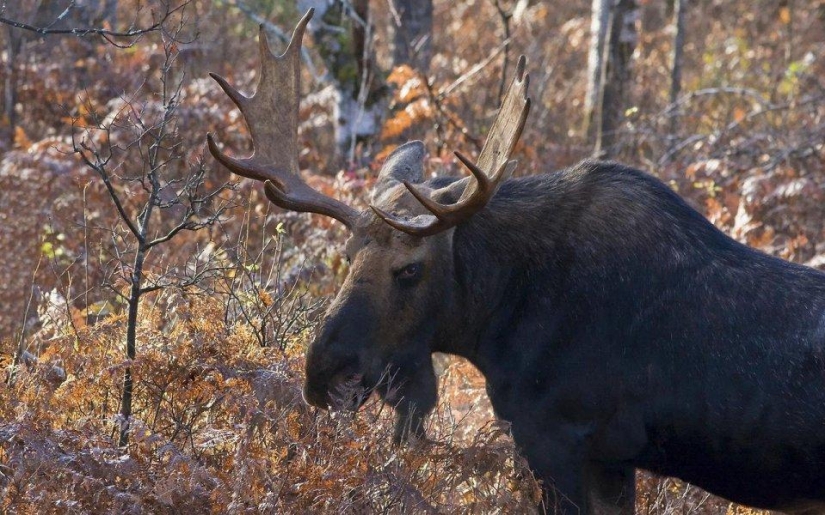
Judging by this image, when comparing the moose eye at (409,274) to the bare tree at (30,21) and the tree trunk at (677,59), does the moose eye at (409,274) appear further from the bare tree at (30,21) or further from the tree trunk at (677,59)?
the tree trunk at (677,59)

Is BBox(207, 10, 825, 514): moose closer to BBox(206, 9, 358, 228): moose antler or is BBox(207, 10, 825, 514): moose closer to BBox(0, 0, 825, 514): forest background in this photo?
BBox(206, 9, 358, 228): moose antler

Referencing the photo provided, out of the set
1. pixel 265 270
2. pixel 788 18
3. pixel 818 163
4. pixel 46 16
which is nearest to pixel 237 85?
pixel 46 16

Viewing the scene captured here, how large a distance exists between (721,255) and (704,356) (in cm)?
46

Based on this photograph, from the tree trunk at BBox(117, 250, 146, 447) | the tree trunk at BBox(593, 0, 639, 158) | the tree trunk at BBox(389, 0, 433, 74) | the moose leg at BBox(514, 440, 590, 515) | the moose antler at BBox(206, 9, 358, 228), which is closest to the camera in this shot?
the moose leg at BBox(514, 440, 590, 515)

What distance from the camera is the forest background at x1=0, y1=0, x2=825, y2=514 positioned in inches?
179

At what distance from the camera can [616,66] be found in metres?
11.1

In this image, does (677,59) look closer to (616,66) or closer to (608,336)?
(616,66)

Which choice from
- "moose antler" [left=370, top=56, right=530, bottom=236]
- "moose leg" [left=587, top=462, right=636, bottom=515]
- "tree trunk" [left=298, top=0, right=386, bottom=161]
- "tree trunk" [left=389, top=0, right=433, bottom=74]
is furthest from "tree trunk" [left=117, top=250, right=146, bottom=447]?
"tree trunk" [left=389, top=0, right=433, bottom=74]

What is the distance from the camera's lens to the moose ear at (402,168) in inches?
223

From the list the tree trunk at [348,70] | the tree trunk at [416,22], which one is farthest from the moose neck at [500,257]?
the tree trunk at [416,22]

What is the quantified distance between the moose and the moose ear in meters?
0.16

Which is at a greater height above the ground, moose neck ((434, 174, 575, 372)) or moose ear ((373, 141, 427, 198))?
moose ear ((373, 141, 427, 198))

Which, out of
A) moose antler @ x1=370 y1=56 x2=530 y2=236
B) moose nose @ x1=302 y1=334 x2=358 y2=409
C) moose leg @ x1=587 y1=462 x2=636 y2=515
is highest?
moose antler @ x1=370 y1=56 x2=530 y2=236

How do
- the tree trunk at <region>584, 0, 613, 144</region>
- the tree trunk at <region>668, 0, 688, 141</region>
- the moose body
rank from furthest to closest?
the tree trunk at <region>668, 0, 688, 141</region> < the tree trunk at <region>584, 0, 613, 144</region> < the moose body
